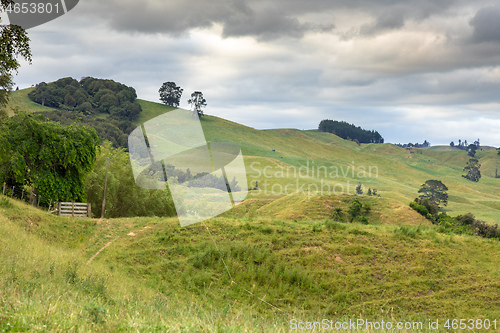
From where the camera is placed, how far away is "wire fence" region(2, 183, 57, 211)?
25883 mm

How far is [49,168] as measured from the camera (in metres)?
26.5

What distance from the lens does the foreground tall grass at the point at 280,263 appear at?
1403cm

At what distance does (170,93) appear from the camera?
520 feet

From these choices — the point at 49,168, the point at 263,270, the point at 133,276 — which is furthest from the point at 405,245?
the point at 49,168

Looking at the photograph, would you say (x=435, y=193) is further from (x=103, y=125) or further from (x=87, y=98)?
(x=87, y=98)

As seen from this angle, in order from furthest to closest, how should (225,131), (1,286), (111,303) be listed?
1. (225,131)
2. (111,303)
3. (1,286)

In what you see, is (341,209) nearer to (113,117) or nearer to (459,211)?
(459,211)

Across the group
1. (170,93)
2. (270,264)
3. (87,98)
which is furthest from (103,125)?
(270,264)

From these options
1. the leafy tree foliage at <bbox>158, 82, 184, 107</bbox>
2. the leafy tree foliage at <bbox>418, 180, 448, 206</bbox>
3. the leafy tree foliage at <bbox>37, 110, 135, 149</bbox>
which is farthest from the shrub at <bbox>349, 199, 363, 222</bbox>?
the leafy tree foliage at <bbox>158, 82, 184, 107</bbox>

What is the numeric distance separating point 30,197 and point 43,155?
3178 mm

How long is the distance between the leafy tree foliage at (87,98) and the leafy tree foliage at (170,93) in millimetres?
22405

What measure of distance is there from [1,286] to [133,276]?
8919 millimetres

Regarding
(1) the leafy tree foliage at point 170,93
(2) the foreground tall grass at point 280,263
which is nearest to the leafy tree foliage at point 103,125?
(1) the leafy tree foliage at point 170,93

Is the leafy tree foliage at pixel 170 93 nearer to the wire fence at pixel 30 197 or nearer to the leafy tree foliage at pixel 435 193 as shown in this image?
the leafy tree foliage at pixel 435 193
